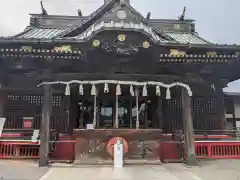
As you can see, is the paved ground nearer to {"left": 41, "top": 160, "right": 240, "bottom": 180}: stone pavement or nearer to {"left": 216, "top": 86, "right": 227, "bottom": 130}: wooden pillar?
{"left": 41, "top": 160, "right": 240, "bottom": 180}: stone pavement

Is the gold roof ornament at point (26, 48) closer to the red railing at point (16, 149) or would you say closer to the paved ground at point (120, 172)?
the red railing at point (16, 149)

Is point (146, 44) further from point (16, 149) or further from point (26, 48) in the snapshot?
point (16, 149)

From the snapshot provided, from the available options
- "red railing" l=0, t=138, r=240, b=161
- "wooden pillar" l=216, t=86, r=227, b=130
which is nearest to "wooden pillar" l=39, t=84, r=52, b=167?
"red railing" l=0, t=138, r=240, b=161

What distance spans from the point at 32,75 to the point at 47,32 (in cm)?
309

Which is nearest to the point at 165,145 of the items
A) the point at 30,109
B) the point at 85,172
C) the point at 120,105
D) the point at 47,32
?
the point at 120,105

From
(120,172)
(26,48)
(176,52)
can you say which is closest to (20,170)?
(120,172)

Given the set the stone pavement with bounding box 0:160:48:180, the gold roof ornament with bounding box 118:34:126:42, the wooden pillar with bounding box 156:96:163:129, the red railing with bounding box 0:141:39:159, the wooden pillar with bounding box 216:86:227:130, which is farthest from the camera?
the wooden pillar with bounding box 216:86:227:130

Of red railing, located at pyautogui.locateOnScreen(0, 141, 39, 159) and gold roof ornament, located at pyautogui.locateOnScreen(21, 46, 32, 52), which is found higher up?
gold roof ornament, located at pyautogui.locateOnScreen(21, 46, 32, 52)

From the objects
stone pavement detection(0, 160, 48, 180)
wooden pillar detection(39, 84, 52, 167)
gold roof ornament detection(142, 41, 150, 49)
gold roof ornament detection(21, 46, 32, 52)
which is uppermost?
gold roof ornament detection(142, 41, 150, 49)

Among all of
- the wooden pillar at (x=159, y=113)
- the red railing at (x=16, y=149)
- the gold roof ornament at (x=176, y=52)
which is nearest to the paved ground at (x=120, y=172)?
the red railing at (x=16, y=149)

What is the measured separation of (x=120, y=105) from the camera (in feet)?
33.7

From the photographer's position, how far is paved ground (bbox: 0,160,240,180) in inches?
247

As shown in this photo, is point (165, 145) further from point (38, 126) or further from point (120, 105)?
point (38, 126)

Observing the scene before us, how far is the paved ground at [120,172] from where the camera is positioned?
627 cm
